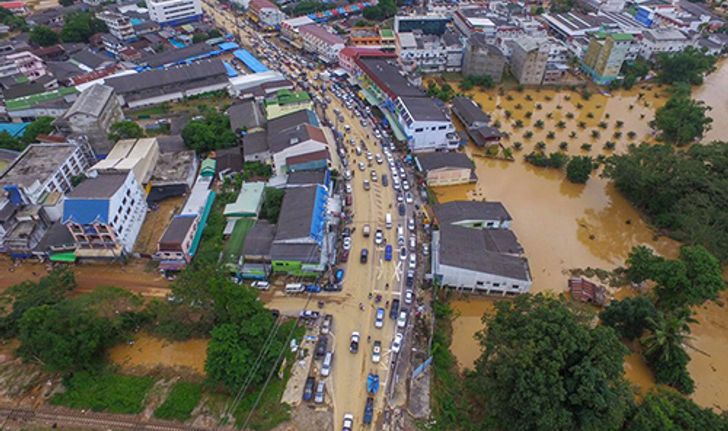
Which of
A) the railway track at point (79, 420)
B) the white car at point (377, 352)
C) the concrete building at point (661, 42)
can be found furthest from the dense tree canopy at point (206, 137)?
the concrete building at point (661, 42)

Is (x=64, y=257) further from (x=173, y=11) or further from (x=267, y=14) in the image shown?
(x=173, y=11)

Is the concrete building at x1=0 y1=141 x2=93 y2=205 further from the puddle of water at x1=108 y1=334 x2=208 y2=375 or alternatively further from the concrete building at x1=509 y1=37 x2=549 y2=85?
the concrete building at x1=509 y1=37 x2=549 y2=85

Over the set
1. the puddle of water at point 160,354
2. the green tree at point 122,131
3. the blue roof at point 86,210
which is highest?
the blue roof at point 86,210

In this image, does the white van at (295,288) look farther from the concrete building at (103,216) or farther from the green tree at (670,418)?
the green tree at (670,418)

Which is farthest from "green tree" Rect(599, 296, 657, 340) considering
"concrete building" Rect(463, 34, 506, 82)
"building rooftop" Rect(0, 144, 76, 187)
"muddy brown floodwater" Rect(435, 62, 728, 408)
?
"building rooftop" Rect(0, 144, 76, 187)

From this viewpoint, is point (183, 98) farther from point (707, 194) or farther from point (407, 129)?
point (707, 194)

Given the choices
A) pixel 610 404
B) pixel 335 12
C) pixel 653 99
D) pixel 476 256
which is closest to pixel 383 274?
pixel 476 256
